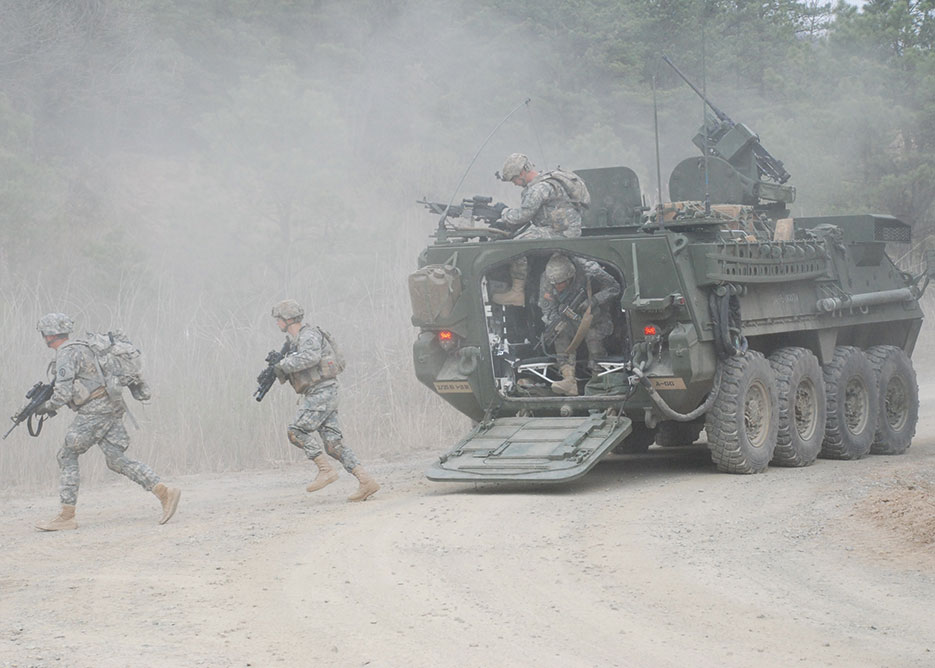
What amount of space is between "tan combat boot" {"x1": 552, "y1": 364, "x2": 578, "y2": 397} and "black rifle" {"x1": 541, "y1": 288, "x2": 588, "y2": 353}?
12.0 inches

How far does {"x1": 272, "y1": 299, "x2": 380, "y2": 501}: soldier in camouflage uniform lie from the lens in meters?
10.6

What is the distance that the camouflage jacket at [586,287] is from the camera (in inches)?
445

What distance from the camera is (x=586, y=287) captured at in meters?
11.4

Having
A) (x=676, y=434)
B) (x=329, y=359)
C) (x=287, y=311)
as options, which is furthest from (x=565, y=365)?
(x=676, y=434)

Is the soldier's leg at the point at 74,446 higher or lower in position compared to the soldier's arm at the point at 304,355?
lower

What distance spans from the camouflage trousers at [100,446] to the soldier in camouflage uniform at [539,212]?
333 centimetres

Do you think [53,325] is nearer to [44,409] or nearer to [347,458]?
[44,409]

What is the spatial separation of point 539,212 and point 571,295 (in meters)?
0.77

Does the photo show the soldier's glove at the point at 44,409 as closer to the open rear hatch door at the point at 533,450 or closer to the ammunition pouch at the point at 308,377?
the ammunition pouch at the point at 308,377

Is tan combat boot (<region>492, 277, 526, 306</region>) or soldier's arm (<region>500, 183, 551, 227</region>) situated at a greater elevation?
soldier's arm (<region>500, 183, 551, 227</region>)

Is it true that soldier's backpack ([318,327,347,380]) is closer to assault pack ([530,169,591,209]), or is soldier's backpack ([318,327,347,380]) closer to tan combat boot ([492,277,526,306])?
tan combat boot ([492,277,526,306])

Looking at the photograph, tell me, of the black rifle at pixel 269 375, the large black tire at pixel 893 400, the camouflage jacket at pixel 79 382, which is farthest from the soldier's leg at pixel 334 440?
the large black tire at pixel 893 400

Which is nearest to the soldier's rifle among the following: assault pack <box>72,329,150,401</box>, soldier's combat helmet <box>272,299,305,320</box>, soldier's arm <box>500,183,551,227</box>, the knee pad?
soldier's arm <box>500,183,551,227</box>

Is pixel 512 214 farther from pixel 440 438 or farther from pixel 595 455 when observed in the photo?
pixel 440 438
